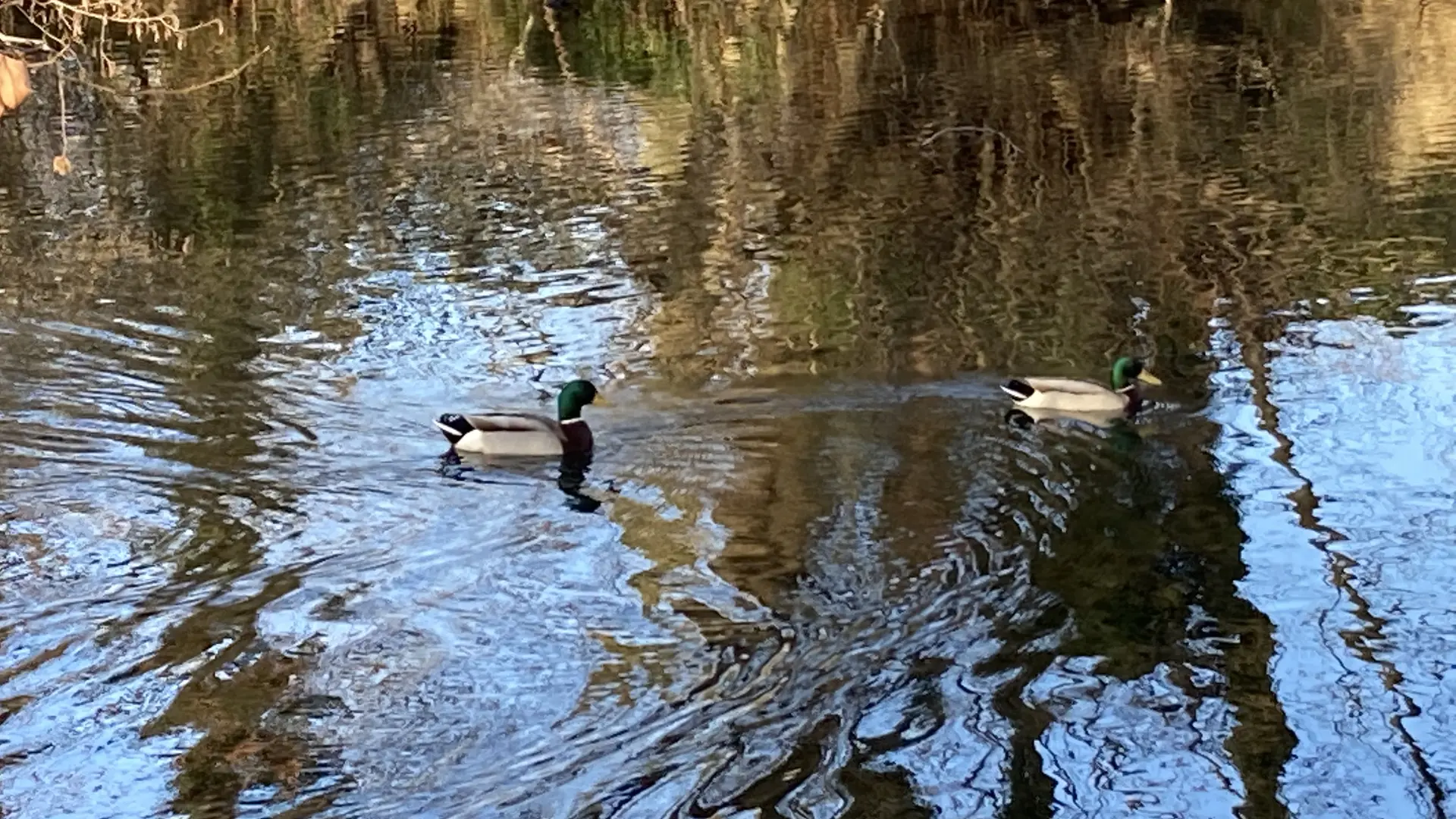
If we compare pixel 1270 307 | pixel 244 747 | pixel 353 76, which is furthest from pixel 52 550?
pixel 353 76

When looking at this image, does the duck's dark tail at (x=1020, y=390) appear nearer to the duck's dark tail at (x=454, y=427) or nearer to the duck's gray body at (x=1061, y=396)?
the duck's gray body at (x=1061, y=396)

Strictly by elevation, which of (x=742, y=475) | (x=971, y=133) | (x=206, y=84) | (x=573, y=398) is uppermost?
(x=206, y=84)

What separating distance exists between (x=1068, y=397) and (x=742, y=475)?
2016mm

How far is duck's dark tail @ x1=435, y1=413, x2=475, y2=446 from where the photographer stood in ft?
32.4

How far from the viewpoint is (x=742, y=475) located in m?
9.58

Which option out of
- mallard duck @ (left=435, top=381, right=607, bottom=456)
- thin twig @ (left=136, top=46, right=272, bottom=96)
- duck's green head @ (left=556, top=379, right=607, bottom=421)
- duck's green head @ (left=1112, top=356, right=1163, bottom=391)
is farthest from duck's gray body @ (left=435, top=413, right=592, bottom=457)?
duck's green head @ (left=1112, top=356, right=1163, bottom=391)

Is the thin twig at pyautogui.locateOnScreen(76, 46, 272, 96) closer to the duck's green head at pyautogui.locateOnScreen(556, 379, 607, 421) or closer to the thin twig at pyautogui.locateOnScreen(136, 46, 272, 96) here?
the thin twig at pyautogui.locateOnScreen(136, 46, 272, 96)

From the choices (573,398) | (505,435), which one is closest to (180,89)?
(573,398)

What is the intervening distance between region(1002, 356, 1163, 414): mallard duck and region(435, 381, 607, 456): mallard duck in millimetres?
2418

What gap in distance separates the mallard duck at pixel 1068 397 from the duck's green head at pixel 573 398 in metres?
2.36

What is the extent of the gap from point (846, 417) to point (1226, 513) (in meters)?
2.35

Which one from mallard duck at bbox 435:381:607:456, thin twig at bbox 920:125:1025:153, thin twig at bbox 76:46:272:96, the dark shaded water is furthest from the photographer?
thin twig at bbox 920:125:1025:153

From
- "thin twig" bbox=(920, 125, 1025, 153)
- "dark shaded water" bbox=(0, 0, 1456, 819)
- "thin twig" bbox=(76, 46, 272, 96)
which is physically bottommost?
"dark shaded water" bbox=(0, 0, 1456, 819)

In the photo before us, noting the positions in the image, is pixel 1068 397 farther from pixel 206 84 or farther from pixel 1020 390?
pixel 206 84
